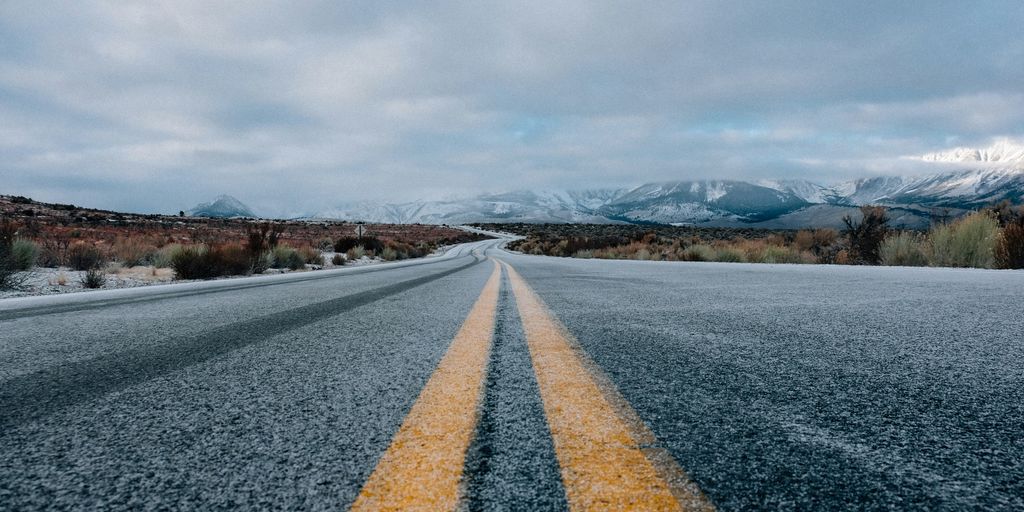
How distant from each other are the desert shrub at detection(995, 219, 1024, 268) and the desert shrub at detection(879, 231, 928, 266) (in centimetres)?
159

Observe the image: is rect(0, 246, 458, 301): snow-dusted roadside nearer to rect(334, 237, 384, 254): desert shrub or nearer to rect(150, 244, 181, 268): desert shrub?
rect(150, 244, 181, 268): desert shrub

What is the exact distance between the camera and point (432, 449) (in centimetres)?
95

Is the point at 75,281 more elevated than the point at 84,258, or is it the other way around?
the point at 84,258

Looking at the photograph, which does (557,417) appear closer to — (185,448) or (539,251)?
(185,448)

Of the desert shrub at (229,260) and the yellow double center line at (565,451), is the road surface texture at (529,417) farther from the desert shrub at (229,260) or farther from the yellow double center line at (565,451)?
the desert shrub at (229,260)

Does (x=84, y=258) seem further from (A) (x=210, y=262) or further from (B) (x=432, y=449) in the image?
(B) (x=432, y=449)

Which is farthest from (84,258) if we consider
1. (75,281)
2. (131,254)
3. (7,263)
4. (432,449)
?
(432,449)

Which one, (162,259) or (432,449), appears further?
(162,259)

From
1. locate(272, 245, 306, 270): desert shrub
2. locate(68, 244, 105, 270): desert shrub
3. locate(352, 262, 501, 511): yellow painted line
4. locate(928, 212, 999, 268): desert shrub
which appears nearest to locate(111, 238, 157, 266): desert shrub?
locate(68, 244, 105, 270): desert shrub

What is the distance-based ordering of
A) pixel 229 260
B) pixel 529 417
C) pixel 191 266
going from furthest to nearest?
pixel 229 260 < pixel 191 266 < pixel 529 417

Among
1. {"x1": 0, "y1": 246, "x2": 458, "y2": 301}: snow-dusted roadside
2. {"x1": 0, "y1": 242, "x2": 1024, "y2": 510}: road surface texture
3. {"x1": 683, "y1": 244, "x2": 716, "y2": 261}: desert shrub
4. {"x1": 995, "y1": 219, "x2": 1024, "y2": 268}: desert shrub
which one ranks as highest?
{"x1": 995, "y1": 219, "x2": 1024, "y2": 268}: desert shrub

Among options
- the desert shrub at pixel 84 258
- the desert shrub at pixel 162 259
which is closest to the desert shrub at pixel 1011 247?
the desert shrub at pixel 84 258

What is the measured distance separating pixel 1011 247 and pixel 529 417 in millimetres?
9690

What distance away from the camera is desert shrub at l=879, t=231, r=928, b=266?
945 centimetres
